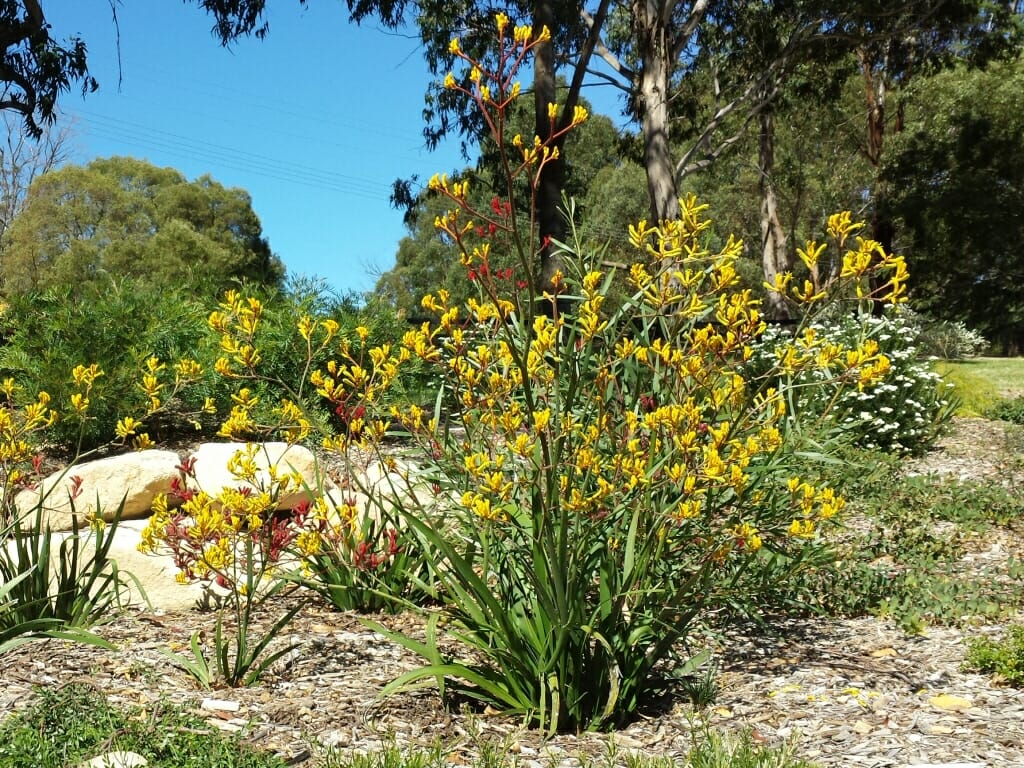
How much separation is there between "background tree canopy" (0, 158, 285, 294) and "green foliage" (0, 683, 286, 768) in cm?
2758

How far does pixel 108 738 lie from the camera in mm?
2531

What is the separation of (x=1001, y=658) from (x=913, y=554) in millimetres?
1747

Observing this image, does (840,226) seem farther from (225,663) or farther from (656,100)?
(656,100)

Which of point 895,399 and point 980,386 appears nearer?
point 895,399

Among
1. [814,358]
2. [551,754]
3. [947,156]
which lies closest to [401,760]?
[551,754]

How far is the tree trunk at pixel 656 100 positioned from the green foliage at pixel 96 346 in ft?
19.4

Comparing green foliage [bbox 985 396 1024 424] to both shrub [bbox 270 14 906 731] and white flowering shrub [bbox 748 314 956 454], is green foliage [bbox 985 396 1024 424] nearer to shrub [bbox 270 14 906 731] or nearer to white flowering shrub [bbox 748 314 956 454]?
white flowering shrub [bbox 748 314 956 454]

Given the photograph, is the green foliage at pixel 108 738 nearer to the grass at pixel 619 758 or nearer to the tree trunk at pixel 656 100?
the grass at pixel 619 758

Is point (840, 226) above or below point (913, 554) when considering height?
above

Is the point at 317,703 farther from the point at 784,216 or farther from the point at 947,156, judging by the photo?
the point at 784,216

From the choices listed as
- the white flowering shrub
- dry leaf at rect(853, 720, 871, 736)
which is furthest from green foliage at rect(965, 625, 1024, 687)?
the white flowering shrub

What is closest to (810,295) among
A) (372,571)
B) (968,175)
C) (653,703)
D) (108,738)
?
(653,703)

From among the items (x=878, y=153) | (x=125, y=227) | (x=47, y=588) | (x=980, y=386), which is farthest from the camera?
(x=125, y=227)

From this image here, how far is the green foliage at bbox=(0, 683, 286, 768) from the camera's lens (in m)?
2.38
